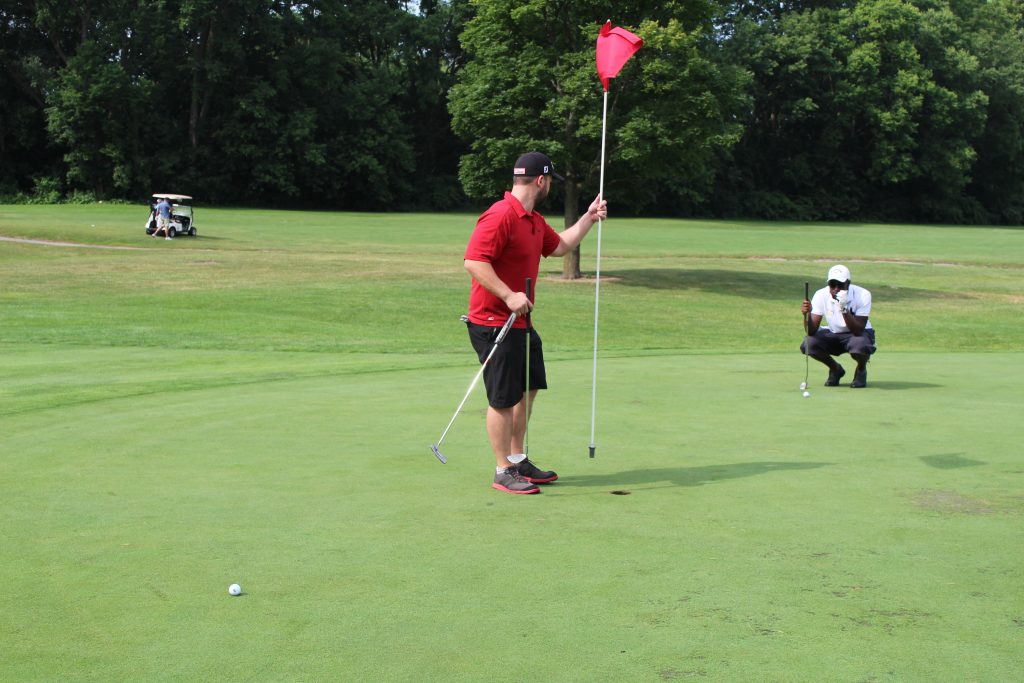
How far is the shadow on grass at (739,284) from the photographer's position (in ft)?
108

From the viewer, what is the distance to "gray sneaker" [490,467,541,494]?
670cm

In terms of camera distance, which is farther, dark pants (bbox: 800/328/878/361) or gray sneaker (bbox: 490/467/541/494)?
dark pants (bbox: 800/328/878/361)

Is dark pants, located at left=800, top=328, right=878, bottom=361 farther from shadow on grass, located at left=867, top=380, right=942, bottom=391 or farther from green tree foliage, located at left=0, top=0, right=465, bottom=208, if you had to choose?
green tree foliage, located at left=0, top=0, right=465, bottom=208

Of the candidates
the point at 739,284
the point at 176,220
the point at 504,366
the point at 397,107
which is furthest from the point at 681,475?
the point at 397,107

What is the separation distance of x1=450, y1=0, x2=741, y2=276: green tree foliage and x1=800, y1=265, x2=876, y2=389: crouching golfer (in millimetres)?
17734

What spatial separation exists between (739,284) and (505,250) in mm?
29077

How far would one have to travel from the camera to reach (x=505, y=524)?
232 inches

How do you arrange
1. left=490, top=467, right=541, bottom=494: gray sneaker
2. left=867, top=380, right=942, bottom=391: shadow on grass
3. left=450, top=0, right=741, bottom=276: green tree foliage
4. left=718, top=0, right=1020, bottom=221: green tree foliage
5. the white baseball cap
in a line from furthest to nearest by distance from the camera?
left=718, top=0, right=1020, bottom=221: green tree foliage
left=450, top=0, right=741, bottom=276: green tree foliage
the white baseball cap
left=867, top=380, right=942, bottom=391: shadow on grass
left=490, top=467, right=541, bottom=494: gray sneaker

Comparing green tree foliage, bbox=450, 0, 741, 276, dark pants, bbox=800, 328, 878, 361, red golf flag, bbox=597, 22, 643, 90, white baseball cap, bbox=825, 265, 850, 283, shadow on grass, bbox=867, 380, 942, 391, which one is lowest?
shadow on grass, bbox=867, 380, 942, 391

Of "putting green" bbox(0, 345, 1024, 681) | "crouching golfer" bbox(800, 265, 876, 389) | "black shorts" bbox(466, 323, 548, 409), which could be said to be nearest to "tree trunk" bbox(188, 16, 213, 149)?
"crouching golfer" bbox(800, 265, 876, 389)

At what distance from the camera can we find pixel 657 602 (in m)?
4.59

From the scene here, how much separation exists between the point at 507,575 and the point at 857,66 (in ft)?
287

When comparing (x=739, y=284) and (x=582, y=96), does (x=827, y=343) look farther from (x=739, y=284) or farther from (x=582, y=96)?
(x=739, y=284)

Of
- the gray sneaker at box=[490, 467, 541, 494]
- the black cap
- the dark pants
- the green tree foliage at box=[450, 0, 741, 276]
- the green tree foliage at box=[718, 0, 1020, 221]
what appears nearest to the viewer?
the gray sneaker at box=[490, 467, 541, 494]
